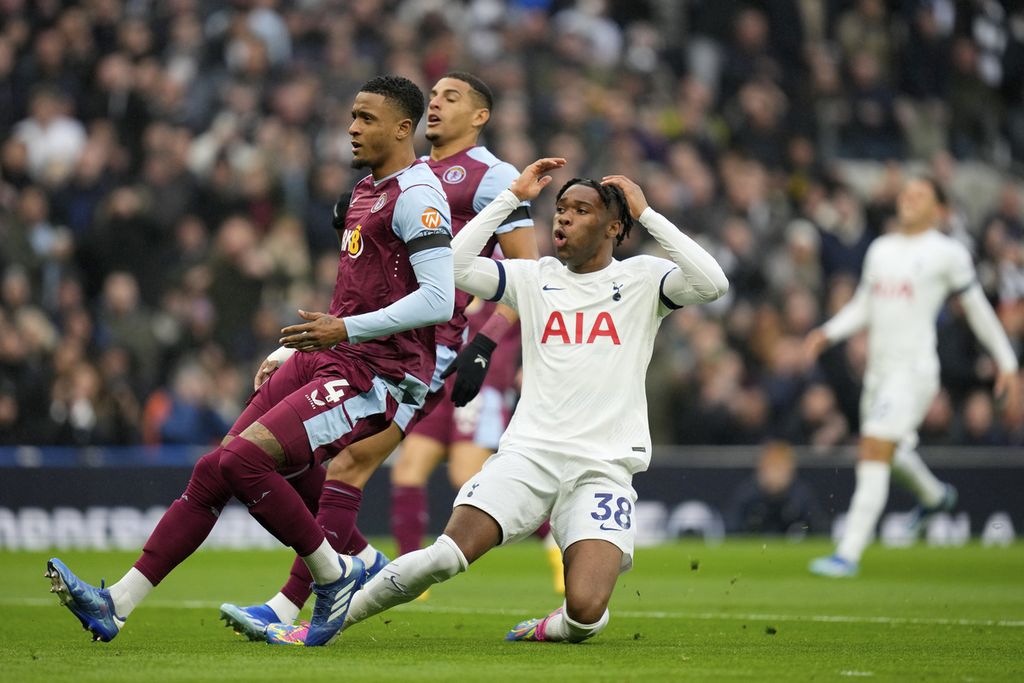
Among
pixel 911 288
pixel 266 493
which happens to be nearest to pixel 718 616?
pixel 266 493

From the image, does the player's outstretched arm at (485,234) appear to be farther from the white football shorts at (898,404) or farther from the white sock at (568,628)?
the white football shorts at (898,404)

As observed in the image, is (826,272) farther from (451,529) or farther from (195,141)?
(451,529)

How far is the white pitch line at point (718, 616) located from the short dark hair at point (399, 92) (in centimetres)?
307

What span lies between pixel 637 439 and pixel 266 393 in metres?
1.62

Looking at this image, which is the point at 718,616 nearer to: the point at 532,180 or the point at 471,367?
the point at 471,367

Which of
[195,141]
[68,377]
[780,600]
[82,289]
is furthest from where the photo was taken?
[195,141]

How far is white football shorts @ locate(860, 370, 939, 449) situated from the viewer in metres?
12.7

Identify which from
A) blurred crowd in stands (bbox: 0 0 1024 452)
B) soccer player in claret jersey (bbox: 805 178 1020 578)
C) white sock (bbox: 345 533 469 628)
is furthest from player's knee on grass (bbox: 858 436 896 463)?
white sock (bbox: 345 533 469 628)

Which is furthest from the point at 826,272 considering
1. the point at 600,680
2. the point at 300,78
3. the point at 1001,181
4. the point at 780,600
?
the point at 600,680

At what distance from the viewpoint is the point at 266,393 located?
295 inches

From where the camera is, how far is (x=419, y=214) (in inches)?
285

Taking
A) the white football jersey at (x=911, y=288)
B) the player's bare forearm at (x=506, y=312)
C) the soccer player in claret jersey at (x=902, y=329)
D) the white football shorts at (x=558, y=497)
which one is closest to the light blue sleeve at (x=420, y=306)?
the white football shorts at (x=558, y=497)

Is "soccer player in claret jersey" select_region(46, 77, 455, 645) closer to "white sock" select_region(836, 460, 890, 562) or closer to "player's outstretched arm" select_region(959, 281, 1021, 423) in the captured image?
"white sock" select_region(836, 460, 890, 562)

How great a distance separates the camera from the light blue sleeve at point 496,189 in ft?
27.8
